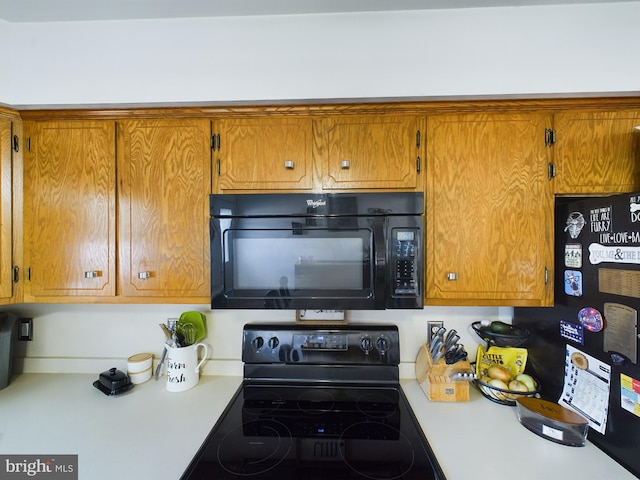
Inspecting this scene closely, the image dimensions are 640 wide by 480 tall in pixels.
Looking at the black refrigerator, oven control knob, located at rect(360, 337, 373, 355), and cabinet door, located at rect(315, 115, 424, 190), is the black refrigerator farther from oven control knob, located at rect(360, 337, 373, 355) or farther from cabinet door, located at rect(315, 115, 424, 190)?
oven control knob, located at rect(360, 337, 373, 355)

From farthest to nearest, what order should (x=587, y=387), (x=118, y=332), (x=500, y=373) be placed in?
1. (x=118, y=332)
2. (x=500, y=373)
3. (x=587, y=387)

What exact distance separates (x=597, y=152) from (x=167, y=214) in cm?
184

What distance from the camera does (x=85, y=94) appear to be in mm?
1078

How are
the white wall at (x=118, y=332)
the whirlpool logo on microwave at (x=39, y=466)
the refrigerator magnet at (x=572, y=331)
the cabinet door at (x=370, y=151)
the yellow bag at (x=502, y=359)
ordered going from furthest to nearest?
the white wall at (x=118, y=332) < the yellow bag at (x=502, y=359) < the cabinet door at (x=370, y=151) < the refrigerator magnet at (x=572, y=331) < the whirlpool logo on microwave at (x=39, y=466)

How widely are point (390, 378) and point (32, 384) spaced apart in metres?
1.83

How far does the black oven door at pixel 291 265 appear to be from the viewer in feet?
3.30

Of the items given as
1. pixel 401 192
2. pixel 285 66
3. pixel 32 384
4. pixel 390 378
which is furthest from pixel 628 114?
pixel 32 384

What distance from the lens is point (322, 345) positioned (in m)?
1.26

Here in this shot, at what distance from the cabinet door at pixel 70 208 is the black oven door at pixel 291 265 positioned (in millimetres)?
537

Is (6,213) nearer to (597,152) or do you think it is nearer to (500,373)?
(500,373)

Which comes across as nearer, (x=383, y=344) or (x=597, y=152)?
(x=597, y=152)

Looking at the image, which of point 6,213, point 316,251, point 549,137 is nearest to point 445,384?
point 316,251

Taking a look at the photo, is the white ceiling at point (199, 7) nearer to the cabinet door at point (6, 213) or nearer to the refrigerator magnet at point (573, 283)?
the cabinet door at point (6, 213)

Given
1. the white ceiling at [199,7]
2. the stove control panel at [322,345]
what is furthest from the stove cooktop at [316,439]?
the white ceiling at [199,7]
